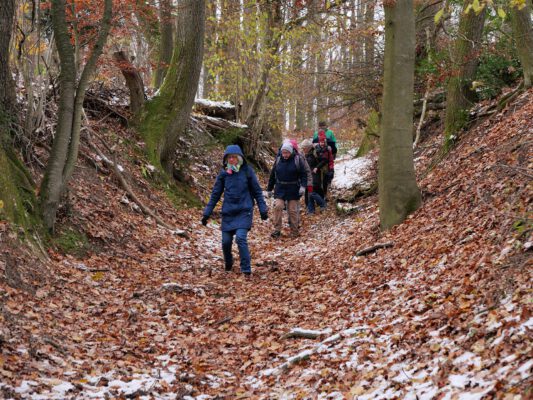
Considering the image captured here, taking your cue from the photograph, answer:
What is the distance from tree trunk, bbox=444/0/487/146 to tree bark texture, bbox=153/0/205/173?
Result: 5.70 metres

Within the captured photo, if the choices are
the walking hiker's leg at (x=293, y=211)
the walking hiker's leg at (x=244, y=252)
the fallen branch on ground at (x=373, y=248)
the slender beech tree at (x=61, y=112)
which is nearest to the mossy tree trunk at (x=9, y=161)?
the slender beech tree at (x=61, y=112)

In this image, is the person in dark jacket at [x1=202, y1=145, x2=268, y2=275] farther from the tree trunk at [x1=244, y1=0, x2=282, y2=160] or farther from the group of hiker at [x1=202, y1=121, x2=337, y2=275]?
the tree trunk at [x1=244, y1=0, x2=282, y2=160]

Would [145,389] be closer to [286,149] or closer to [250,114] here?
[286,149]

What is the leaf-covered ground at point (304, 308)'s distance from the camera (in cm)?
420

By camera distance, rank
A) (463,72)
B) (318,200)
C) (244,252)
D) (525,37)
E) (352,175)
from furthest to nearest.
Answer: (352,175), (318,200), (463,72), (525,37), (244,252)

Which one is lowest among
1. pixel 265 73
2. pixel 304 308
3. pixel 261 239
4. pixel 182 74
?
pixel 261 239

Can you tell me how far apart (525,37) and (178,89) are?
293 inches

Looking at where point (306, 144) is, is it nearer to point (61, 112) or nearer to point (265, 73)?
point (265, 73)

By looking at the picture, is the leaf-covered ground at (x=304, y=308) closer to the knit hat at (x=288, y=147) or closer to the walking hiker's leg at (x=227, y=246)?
the walking hiker's leg at (x=227, y=246)

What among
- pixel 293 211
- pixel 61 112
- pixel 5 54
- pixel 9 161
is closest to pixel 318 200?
pixel 293 211

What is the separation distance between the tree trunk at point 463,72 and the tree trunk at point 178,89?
573 cm

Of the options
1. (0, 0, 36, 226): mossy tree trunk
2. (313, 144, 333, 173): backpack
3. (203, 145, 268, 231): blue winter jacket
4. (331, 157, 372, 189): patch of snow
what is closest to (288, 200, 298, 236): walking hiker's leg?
(313, 144, 333, 173): backpack

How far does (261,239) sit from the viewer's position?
12320 mm

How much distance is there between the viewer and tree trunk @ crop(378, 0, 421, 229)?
8.84 meters
